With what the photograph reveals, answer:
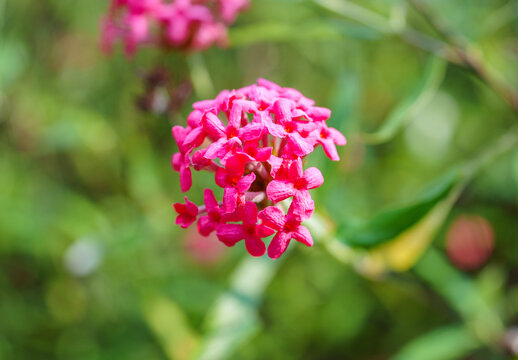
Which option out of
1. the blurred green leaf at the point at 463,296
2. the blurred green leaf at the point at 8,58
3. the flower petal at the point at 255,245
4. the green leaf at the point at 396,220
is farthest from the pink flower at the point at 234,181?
the blurred green leaf at the point at 8,58

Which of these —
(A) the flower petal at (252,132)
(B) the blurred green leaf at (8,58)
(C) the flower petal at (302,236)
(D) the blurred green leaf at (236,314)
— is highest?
(A) the flower petal at (252,132)

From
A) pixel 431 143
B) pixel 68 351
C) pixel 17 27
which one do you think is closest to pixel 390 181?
pixel 431 143

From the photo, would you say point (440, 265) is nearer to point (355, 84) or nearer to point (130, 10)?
point (355, 84)

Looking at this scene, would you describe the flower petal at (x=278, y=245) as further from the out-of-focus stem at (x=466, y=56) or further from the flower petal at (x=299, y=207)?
the out-of-focus stem at (x=466, y=56)

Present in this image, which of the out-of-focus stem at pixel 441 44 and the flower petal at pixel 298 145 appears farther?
the out-of-focus stem at pixel 441 44

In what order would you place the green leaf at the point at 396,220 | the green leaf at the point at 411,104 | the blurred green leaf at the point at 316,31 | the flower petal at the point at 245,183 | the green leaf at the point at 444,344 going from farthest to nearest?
the green leaf at the point at 444,344 → the blurred green leaf at the point at 316,31 → the green leaf at the point at 411,104 → the green leaf at the point at 396,220 → the flower petal at the point at 245,183

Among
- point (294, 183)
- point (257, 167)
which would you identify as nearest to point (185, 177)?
point (257, 167)

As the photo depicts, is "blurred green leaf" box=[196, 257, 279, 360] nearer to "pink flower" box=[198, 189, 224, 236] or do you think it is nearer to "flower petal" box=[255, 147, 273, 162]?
"pink flower" box=[198, 189, 224, 236]
